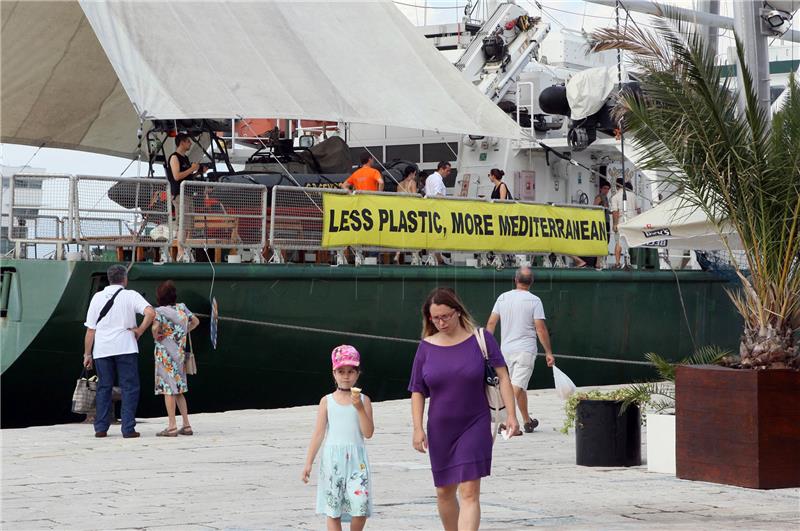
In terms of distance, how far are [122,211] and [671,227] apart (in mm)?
6245

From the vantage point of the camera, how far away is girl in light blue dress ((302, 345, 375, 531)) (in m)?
7.18

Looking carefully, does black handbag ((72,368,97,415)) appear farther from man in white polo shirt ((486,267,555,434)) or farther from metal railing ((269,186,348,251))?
man in white polo shirt ((486,267,555,434))

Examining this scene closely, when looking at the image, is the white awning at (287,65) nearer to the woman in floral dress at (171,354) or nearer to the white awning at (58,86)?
the woman in floral dress at (171,354)

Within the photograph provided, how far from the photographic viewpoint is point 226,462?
11.3 metres

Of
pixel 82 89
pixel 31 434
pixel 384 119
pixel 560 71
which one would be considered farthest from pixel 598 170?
pixel 31 434

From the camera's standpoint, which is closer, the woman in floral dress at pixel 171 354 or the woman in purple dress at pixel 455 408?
the woman in purple dress at pixel 455 408

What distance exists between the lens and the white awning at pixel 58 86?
19109 millimetres

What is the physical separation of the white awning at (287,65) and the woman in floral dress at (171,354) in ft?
9.51

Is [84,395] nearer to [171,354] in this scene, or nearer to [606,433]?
[171,354]

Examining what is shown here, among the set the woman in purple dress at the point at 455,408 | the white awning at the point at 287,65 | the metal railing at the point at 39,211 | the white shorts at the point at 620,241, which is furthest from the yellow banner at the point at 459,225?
the woman in purple dress at the point at 455,408

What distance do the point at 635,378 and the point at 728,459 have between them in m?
11.9

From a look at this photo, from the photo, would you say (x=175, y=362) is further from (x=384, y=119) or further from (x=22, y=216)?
(x=384, y=119)

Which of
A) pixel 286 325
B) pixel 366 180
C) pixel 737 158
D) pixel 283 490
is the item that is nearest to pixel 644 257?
pixel 366 180

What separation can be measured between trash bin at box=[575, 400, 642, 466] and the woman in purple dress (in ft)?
12.3
